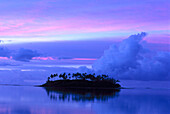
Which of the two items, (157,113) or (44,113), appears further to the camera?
(157,113)

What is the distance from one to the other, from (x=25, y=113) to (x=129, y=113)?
27332 mm

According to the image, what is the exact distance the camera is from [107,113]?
3061 inches

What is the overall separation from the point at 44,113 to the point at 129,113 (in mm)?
22580

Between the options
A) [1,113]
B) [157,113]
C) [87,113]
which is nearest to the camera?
[1,113]

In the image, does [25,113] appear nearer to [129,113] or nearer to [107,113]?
[107,113]

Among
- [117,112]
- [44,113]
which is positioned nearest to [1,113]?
[44,113]

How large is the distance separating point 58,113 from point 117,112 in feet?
55.6

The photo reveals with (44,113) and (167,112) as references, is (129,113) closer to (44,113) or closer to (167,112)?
(167,112)

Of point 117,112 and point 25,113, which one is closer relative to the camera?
point 25,113

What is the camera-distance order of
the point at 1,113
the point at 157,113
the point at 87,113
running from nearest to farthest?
the point at 1,113, the point at 87,113, the point at 157,113

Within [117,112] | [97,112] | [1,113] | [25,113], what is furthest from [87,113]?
[1,113]

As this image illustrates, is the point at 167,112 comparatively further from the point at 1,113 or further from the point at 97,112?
the point at 1,113

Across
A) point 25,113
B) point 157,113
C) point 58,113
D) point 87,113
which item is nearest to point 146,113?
point 157,113

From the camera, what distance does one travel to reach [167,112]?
84.7 metres
